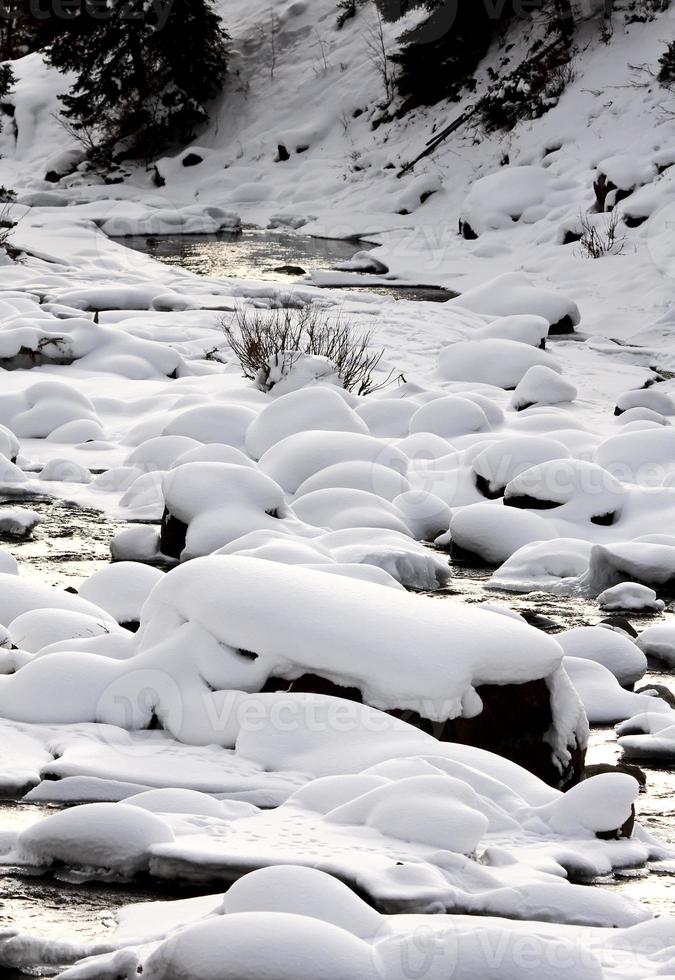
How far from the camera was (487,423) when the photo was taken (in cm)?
827

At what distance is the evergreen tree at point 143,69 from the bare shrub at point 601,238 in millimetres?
11285

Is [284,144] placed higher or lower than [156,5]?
lower

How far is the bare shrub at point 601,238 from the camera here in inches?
529

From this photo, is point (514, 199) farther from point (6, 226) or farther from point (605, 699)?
point (605, 699)

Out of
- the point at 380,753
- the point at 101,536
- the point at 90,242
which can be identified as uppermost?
the point at 380,753

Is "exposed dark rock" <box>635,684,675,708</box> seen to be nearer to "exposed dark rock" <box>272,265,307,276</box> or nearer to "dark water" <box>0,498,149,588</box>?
"dark water" <box>0,498,149,588</box>

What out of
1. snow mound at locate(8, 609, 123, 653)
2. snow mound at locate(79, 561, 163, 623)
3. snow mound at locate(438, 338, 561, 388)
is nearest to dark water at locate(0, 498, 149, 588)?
snow mound at locate(79, 561, 163, 623)

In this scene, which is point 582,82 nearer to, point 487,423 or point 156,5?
point 156,5

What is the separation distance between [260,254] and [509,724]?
1298 cm

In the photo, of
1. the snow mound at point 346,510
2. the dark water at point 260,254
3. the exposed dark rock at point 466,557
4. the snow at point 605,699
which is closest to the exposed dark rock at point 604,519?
the exposed dark rock at point 466,557

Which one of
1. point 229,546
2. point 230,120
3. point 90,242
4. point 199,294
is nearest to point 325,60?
point 230,120

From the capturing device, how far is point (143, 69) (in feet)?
75.8

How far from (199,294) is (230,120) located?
11708 millimetres

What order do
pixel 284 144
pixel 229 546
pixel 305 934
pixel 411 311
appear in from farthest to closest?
pixel 284 144 → pixel 411 311 → pixel 229 546 → pixel 305 934
